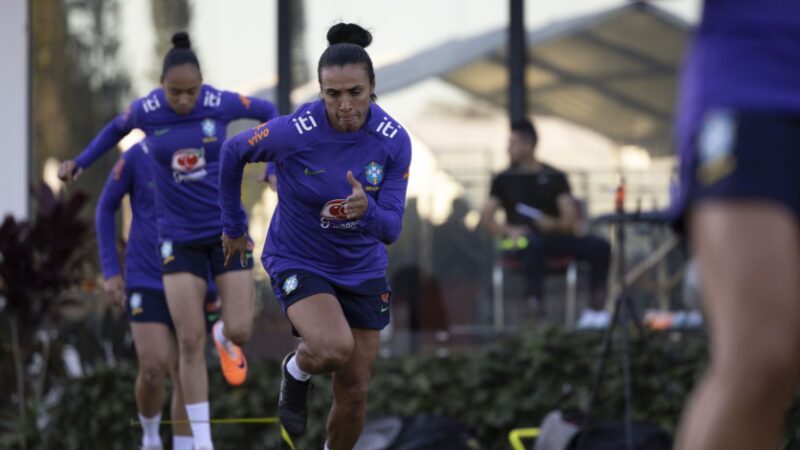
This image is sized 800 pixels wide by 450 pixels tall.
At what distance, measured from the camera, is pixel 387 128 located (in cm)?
646

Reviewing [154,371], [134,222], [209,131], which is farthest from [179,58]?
[154,371]

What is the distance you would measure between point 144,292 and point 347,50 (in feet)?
9.50

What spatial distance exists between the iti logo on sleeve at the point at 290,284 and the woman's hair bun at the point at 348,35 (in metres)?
1.11

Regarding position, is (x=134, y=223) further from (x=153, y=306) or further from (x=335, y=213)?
(x=335, y=213)

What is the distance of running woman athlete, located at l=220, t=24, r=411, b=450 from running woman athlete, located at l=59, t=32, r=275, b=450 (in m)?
1.38

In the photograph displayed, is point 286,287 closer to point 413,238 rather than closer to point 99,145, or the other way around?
point 99,145

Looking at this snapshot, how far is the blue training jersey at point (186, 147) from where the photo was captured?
796cm

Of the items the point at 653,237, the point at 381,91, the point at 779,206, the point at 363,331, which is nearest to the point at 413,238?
the point at 381,91

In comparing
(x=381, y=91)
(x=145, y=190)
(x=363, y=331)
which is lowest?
(x=363, y=331)

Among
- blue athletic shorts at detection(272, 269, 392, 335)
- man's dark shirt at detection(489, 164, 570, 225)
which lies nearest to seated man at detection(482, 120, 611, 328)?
man's dark shirt at detection(489, 164, 570, 225)

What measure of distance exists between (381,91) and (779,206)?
29.4 ft

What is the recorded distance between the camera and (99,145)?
321 inches

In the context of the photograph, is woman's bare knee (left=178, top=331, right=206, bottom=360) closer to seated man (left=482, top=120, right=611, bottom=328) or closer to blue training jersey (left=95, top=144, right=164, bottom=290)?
blue training jersey (left=95, top=144, right=164, bottom=290)

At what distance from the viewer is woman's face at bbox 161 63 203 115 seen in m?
7.84
